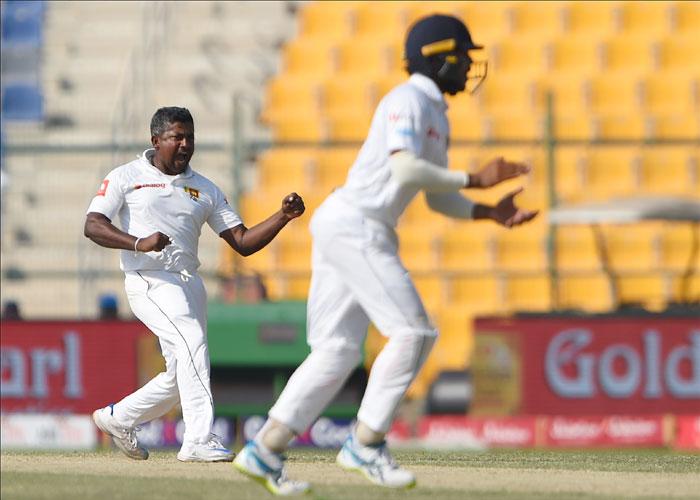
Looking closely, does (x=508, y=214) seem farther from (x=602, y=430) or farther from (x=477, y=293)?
(x=477, y=293)

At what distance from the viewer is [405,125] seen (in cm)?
699

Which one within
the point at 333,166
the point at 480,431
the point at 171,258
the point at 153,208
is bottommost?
the point at 480,431

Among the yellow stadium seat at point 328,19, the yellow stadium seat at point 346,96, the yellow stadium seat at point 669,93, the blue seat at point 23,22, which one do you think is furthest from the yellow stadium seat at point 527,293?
the blue seat at point 23,22

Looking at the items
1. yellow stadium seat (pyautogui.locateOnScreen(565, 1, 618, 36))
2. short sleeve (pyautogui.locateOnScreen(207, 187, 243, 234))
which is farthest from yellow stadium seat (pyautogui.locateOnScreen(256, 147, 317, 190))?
short sleeve (pyautogui.locateOnScreen(207, 187, 243, 234))

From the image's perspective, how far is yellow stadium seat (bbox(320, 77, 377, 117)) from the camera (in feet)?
63.9

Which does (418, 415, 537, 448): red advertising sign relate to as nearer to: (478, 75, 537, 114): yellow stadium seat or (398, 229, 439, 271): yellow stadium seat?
(398, 229, 439, 271): yellow stadium seat

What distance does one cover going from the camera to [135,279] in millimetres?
8914

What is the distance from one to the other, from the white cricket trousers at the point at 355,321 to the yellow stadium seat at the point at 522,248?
10.3 meters

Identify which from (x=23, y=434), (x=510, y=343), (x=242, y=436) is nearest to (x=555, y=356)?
(x=510, y=343)

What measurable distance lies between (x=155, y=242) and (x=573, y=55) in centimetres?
1185

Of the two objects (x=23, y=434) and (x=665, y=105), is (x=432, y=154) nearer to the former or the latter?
(x=23, y=434)

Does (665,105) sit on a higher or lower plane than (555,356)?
higher

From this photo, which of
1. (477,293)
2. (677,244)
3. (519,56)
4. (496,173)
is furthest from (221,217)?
(519,56)

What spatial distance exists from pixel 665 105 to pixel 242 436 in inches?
260
